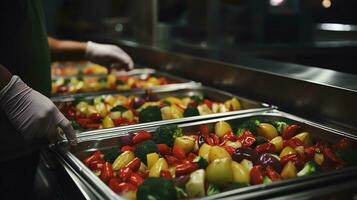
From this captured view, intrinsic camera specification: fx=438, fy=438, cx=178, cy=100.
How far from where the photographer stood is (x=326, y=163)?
51.1 inches

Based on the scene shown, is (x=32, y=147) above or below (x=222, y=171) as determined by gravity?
below

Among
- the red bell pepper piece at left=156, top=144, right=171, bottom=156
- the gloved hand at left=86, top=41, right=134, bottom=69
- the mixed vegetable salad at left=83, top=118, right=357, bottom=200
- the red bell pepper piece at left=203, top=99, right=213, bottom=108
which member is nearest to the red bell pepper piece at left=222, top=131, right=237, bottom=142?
the mixed vegetable salad at left=83, top=118, right=357, bottom=200

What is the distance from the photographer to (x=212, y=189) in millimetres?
1145

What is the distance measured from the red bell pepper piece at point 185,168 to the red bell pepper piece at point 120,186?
0.14 m

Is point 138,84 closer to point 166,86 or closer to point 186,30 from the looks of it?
point 166,86

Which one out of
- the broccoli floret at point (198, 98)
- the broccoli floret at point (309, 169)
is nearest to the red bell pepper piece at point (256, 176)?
the broccoli floret at point (309, 169)

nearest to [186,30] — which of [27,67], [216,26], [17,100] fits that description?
[216,26]

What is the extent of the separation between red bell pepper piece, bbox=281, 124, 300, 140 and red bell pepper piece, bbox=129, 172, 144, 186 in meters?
0.59

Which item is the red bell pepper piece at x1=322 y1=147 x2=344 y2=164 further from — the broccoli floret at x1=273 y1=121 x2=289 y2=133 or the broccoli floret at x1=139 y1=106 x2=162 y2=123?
the broccoli floret at x1=139 y1=106 x2=162 y2=123

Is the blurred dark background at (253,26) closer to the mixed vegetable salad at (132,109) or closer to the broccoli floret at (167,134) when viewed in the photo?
the mixed vegetable salad at (132,109)

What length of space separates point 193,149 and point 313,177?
17.8 inches

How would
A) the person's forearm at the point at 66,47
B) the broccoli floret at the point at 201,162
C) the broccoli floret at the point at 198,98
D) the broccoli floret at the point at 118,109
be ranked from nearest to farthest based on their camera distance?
1. the broccoli floret at the point at 201,162
2. the broccoli floret at the point at 118,109
3. the broccoli floret at the point at 198,98
4. the person's forearm at the point at 66,47

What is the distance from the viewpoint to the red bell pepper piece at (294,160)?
1.29m

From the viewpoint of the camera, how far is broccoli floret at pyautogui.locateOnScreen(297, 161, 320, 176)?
3.97 ft
